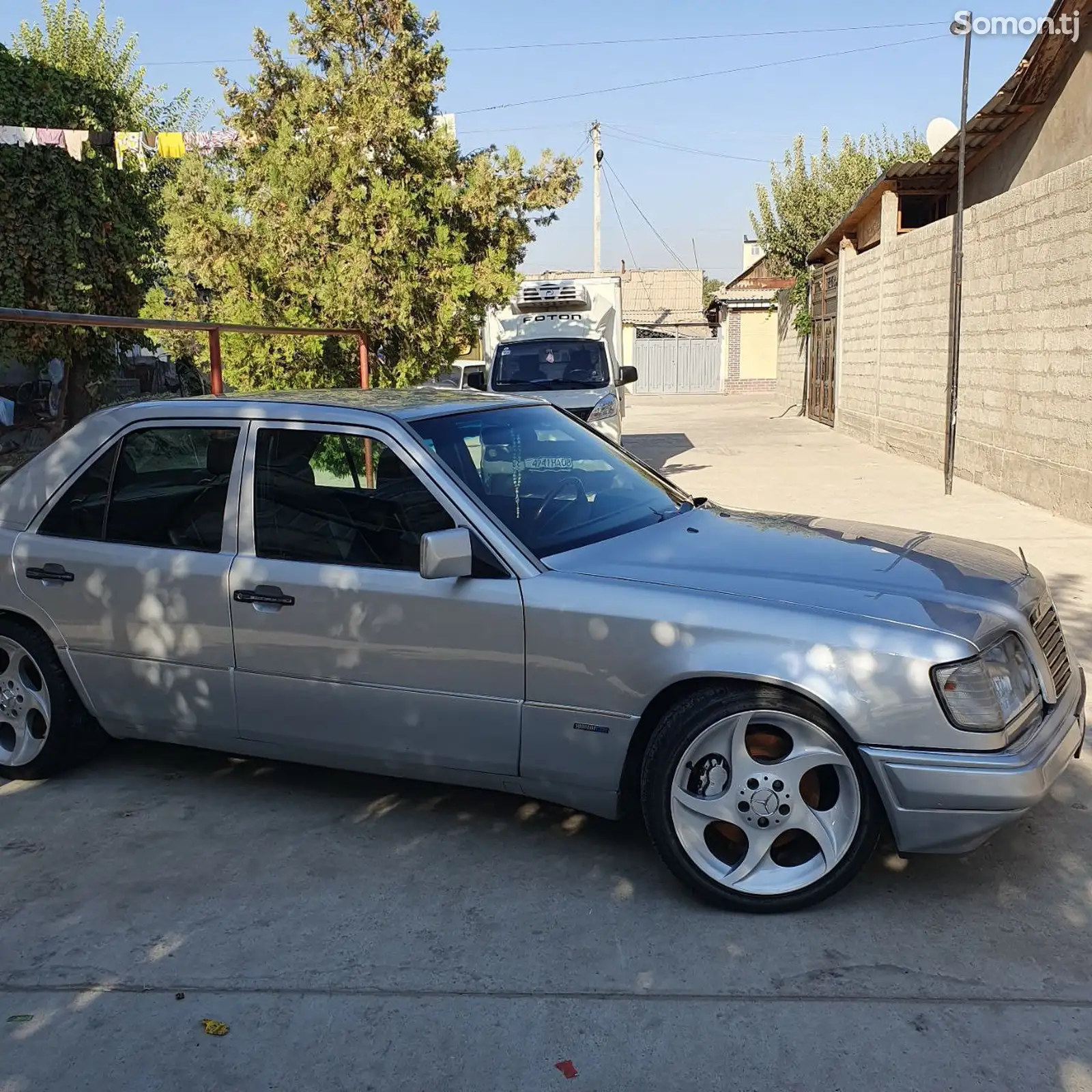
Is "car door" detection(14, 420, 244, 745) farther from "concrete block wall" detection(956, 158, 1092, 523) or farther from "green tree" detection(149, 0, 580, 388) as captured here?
"concrete block wall" detection(956, 158, 1092, 523)

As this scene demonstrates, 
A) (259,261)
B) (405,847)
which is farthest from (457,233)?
(405,847)

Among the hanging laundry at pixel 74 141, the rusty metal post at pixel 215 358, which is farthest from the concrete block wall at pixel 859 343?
the rusty metal post at pixel 215 358

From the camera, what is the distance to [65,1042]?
2.94 m

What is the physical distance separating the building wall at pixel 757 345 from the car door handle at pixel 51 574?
123 feet

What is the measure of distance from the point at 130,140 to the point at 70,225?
12.0 feet

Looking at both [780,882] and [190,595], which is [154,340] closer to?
[190,595]

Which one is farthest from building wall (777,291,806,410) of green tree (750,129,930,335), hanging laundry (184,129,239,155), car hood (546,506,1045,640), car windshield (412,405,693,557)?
car hood (546,506,1045,640)

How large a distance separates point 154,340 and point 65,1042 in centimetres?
987

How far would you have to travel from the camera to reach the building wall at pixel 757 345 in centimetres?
4047

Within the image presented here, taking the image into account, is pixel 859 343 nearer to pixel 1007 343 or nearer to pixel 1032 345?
pixel 1007 343

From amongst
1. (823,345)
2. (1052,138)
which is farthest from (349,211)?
(823,345)

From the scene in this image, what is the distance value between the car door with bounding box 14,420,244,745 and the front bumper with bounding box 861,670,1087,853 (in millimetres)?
2386

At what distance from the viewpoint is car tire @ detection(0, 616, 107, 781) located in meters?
4.62

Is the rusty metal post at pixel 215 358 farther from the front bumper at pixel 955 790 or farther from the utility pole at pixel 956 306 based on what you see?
the utility pole at pixel 956 306
